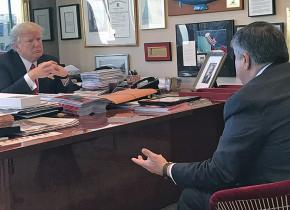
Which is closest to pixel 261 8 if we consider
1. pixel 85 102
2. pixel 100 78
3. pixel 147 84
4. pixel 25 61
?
pixel 147 84

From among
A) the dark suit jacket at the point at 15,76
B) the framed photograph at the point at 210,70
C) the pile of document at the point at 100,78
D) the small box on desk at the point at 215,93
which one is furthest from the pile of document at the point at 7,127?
the pile of document at the point at 100,78

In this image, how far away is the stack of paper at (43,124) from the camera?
2.20 meters

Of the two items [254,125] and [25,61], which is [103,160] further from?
[25,61]

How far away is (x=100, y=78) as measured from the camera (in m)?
3.80

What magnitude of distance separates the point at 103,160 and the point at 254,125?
95 centimetres

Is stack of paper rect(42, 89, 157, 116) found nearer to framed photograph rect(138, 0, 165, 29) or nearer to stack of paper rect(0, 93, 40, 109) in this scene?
stack of paper rect(0, 93, 40, 109)

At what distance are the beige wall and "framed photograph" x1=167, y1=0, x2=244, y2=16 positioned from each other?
0.03 meters

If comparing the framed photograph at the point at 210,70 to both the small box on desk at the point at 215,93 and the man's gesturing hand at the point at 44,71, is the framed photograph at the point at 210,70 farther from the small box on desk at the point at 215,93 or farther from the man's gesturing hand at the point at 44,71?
the man's gesturing hand at the point at 44,71

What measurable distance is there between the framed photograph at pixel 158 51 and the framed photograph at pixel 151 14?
15 centimetres

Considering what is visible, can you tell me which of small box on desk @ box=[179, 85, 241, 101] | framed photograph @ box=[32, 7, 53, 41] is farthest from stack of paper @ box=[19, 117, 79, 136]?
framed photograph @ box=[32, 7, 53, 41]

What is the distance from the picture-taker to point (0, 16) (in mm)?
4703

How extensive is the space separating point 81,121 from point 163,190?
2.42ft

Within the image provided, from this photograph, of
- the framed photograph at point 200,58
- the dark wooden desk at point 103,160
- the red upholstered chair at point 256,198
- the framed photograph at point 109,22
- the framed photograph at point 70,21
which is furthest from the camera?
the framed photograph at point 70,21

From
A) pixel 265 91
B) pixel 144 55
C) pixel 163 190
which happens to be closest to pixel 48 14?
pixel 144 55
